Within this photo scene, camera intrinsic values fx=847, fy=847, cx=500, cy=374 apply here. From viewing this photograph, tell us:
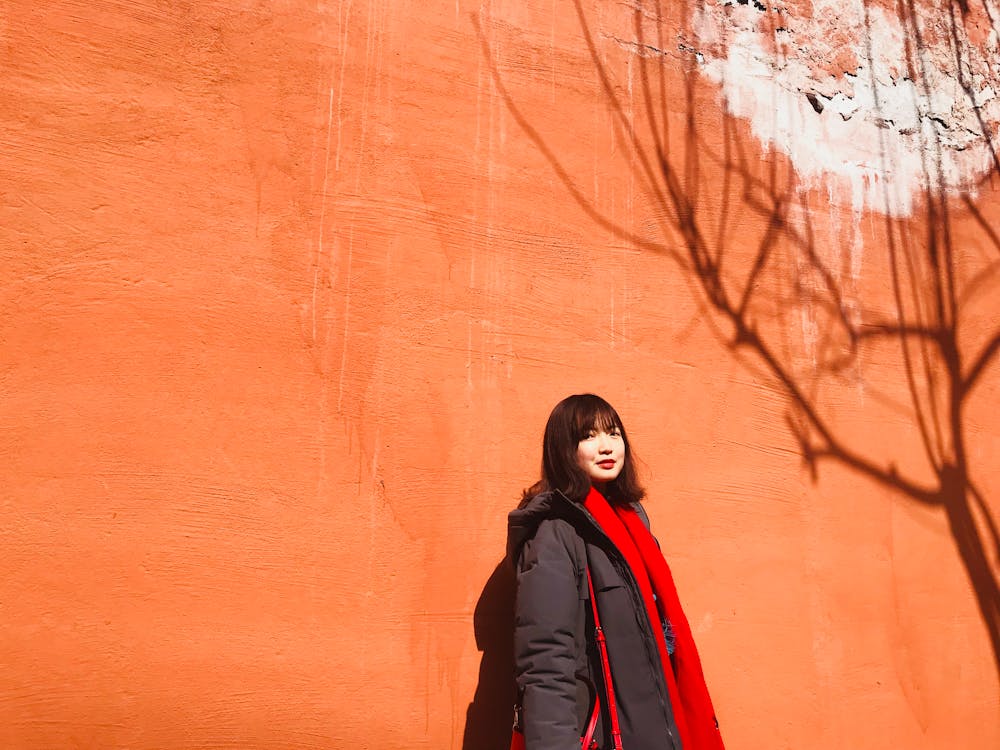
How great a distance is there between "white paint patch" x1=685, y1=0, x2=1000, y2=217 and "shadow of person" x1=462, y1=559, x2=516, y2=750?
2190 mm

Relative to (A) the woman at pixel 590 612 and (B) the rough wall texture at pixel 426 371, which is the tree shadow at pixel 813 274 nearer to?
(B) the rough wall texture at pixel 426 371

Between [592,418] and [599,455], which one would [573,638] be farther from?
[592,418]

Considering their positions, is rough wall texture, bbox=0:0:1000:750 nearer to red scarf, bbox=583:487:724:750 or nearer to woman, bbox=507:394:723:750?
woman, bbox=507:394:723:750

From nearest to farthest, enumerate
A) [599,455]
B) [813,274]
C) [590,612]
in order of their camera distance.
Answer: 1. [590,612]
2. [599,455]
3. [813,274]

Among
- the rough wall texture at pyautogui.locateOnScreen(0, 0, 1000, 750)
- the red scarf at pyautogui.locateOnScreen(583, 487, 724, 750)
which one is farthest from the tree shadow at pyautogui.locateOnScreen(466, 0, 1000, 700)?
the red scarf at pyautogui.locateOnScreen(583, 487, 724, 750)

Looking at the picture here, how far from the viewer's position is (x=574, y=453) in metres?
2.55

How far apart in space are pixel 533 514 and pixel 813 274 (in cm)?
186

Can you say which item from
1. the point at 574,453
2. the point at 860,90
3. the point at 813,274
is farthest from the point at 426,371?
the point at 860,90

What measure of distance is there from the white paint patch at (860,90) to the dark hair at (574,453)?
165 centimetres

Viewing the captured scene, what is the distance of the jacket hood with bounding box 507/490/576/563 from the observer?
2.37m

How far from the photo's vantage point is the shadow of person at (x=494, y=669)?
103 inches

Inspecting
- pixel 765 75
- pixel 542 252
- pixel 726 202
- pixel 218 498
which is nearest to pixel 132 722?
pixel 218 498

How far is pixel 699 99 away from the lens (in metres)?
3.44

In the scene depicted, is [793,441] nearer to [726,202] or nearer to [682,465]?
[682,465]
